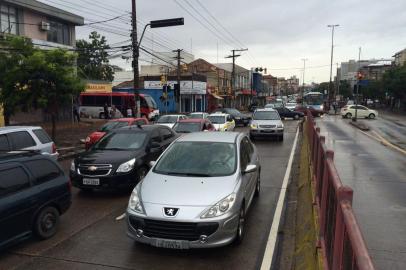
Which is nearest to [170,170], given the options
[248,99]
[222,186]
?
[222,186]

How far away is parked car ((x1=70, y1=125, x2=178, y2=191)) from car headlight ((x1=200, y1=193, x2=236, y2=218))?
381 centimetres

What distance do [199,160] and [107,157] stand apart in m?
3.06

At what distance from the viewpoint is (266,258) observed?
564cm

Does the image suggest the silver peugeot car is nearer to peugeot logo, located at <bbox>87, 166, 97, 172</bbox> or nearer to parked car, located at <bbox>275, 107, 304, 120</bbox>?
peugeot logo, located at <bbox>87, 166, 97, 172</bbox>

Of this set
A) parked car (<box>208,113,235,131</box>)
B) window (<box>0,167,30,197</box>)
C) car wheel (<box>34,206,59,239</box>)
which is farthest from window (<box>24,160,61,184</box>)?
parked car (<box>208,113,235,131</box>)

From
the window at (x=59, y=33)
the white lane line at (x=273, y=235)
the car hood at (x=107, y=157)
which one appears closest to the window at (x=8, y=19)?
the window at (x=59, y=33)

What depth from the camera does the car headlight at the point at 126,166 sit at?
8828 millimetres

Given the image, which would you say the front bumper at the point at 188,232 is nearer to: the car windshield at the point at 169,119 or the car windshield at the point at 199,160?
the car windshield at the point at 199,160

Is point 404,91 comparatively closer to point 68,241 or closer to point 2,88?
point 2,88

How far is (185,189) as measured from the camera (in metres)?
5.86

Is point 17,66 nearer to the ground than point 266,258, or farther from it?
farther from it

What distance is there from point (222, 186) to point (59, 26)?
28925mm

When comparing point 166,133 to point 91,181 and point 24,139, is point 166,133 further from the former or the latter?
point 24,139

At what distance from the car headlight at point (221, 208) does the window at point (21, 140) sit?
6654mm
